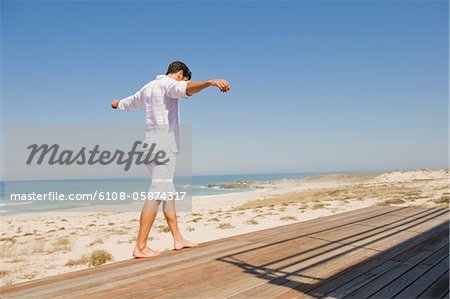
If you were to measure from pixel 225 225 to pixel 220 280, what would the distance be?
6333mm

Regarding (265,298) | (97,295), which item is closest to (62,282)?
(97,295)

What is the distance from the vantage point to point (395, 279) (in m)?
2.16

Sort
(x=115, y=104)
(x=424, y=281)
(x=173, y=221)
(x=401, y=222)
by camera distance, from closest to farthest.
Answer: (x=424, y=281) < (x=173, y=221) < (x=115, y=104) < (x=401, y=222)

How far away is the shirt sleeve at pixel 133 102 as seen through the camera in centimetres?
310

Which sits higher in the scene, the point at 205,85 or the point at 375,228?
the point at 205,85

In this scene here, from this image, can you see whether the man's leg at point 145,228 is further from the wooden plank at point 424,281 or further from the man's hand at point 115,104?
the wooden plank at point 424,281

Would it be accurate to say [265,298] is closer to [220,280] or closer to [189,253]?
[220,280]

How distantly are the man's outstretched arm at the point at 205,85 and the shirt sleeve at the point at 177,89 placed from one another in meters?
0.07

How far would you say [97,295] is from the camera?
187 cm

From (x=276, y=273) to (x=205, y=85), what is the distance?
1540 millimetres

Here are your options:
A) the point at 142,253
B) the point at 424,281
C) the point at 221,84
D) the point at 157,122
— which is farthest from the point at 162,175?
the point at 424,281

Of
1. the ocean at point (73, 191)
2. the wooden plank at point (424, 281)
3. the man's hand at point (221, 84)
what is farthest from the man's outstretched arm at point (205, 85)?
the ocean at point (73, 191)

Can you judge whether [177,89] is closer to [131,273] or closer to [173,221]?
[173,221]

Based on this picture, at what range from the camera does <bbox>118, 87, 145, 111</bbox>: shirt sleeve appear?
10.2ft
